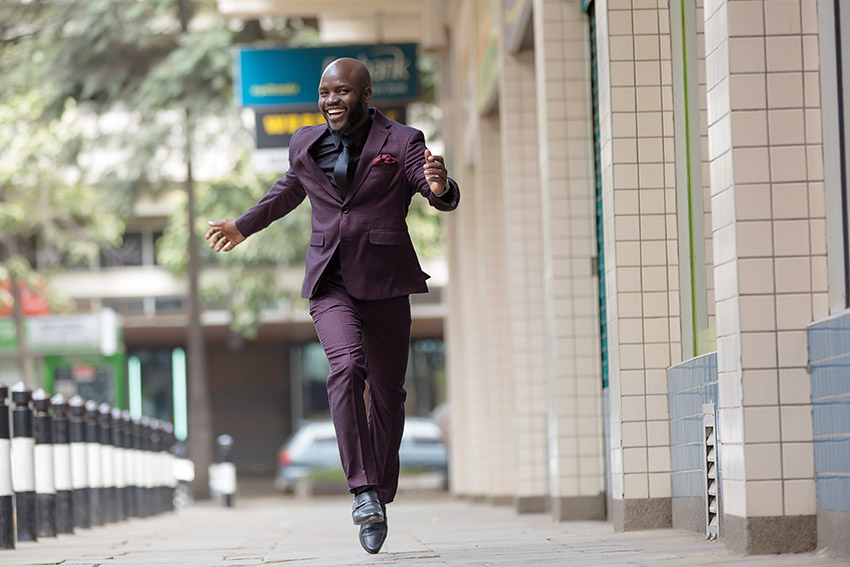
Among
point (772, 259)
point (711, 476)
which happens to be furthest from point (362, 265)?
point (772, 259)

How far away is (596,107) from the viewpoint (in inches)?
347

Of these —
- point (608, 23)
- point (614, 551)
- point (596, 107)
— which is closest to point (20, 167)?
point (596, 107)

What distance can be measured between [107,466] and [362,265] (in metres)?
6.99

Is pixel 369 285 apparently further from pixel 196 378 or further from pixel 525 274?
pixel 196 378

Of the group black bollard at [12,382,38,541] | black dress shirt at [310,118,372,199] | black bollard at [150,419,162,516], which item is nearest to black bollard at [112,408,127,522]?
black bollard at [150,419,162,516]

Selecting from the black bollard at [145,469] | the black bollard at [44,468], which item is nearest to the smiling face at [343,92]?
the black bollard at [44,468]

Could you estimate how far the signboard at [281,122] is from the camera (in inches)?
634

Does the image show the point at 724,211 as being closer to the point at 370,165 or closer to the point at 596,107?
the point at 370,165

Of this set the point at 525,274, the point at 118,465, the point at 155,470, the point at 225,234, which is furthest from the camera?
the point at 155,470

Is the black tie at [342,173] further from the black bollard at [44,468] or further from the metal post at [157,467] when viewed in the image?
the metal post at [157,467]

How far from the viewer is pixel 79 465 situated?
425 inches

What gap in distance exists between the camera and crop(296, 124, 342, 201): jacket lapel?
573cm

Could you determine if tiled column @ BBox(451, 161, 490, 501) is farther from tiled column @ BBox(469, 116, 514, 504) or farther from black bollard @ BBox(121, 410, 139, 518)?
black bollard @ BBox(121, 410, 139, 518)

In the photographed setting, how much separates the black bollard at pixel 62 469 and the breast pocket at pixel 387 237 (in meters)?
4.64
